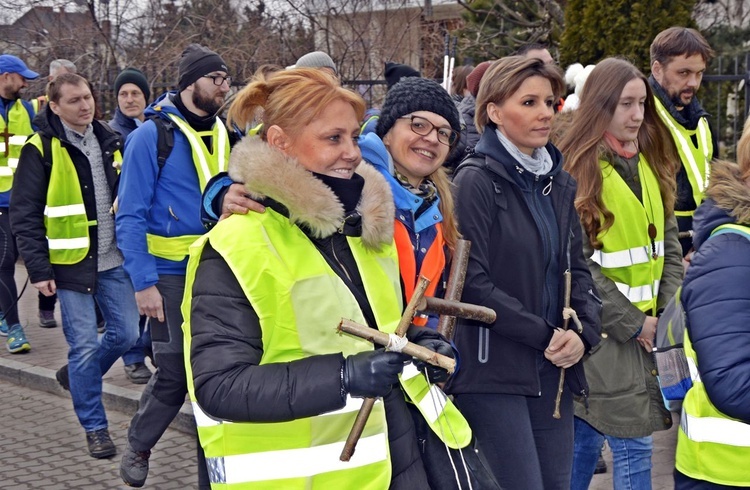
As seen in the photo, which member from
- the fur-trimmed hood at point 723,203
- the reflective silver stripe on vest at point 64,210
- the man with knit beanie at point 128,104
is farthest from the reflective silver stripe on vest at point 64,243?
the fur-trimmed hood at point 723,203

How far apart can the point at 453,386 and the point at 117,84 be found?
5.44m

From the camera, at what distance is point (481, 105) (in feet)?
12.9

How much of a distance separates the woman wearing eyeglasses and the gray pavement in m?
1.71

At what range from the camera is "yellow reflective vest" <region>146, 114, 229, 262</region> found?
5.21m

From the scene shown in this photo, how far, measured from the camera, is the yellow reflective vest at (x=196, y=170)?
17.1ft

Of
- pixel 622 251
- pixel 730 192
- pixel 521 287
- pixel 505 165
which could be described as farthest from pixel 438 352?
pixel 622 251

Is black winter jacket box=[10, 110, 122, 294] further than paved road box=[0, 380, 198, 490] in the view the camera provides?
Yes

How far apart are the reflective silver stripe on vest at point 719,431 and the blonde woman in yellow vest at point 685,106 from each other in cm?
271

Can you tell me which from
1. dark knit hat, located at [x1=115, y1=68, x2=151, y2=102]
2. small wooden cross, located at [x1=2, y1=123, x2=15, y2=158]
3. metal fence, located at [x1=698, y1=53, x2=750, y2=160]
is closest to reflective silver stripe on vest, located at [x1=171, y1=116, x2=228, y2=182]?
dark knit hat, located at [x1=115, y1=68, x2=151, y2=102]

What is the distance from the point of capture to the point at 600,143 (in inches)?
169

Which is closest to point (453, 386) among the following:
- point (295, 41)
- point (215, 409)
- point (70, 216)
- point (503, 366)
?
point (503, 366)

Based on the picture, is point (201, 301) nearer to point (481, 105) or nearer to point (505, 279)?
point (505, 279)

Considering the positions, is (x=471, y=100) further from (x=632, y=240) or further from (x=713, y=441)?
(x=713, y=441)

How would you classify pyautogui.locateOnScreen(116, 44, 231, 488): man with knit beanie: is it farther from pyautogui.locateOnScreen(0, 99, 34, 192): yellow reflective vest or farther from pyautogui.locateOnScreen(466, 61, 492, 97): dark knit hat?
pyautogui.locateOnScreen(0, 99, 34, 192): yellow reflective vest
